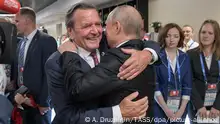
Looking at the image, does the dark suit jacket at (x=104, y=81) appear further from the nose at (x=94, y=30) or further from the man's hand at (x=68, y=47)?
the nose at (x=94, y=30)

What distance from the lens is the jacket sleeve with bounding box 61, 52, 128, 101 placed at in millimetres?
1119

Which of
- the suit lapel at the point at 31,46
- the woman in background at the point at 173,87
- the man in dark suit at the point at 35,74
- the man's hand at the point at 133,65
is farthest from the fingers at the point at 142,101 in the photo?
the suit lapel at the point at 31,46

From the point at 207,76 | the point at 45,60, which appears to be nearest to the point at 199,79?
the point at 207,76

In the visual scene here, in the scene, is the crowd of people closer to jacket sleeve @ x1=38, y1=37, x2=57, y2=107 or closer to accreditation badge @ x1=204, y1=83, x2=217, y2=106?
jacket sleeve @ x1=38, y1=37, x2=57, y2=107

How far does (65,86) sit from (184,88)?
1.72 meters

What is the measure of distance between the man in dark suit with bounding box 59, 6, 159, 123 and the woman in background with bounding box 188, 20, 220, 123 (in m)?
1.47

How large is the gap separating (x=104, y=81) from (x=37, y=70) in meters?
1.61

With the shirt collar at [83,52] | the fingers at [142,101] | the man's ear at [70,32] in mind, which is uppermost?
the man's ear at [70,32]

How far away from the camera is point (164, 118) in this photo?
2.60m

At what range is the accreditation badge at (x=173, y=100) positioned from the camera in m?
2.60

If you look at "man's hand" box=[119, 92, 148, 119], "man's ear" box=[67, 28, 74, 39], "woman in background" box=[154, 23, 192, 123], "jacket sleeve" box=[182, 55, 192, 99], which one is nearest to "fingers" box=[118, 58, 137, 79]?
"man's hand" box=[119, 92, 148, 119]

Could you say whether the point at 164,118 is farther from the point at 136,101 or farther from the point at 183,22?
the point at 183,22

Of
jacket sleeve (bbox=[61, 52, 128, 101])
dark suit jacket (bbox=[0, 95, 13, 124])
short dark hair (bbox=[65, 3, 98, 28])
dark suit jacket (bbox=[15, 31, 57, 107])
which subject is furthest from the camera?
dark suit jacket (bbox=[15, 31, 57, 107])

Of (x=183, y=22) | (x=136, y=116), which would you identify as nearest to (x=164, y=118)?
(x=136, y=116)
